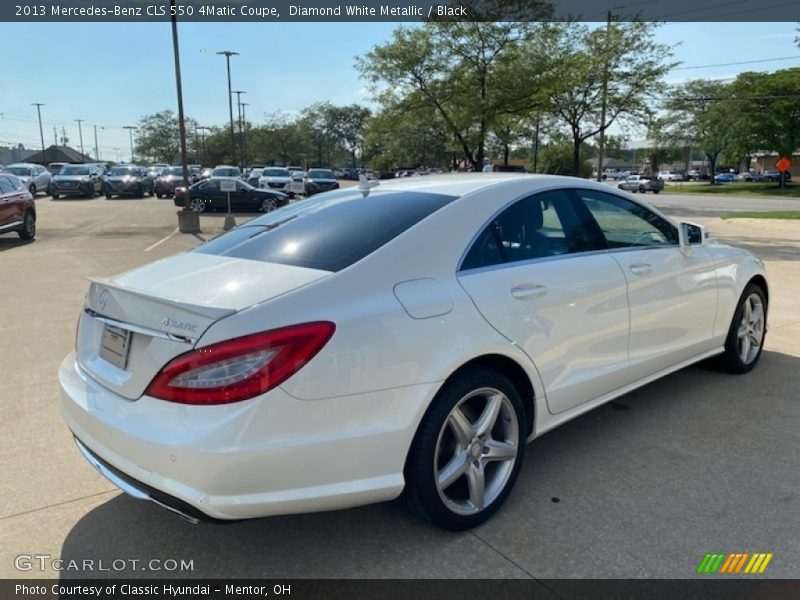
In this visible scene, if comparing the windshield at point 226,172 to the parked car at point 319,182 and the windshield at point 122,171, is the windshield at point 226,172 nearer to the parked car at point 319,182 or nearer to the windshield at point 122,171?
the windshield at point 122,171

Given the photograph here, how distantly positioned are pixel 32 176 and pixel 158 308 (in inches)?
1306

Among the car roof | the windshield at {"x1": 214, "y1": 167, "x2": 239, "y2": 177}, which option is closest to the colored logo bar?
the car roof

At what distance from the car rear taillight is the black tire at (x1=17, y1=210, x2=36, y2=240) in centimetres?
1413

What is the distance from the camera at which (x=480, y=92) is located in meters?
23.5

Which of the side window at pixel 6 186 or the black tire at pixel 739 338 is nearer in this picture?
the black tire at pixel 739 338

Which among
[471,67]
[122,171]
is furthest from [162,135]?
[471,67]

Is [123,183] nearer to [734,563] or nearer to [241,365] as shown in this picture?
[241,365]

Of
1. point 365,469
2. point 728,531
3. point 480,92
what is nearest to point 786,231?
point 480,92

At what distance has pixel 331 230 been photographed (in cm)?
297

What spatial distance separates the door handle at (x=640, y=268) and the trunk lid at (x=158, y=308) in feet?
6.74

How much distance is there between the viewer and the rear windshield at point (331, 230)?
270 centimetres

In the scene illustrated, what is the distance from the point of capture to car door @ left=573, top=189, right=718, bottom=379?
A: 11.9 feet

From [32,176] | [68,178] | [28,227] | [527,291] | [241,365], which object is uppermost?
[32,176]

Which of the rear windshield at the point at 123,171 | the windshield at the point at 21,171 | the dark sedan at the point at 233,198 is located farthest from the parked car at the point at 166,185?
the dark sedan at the point at 233,198
